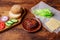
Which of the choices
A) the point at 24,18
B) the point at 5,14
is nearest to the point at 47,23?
the point at 24,18

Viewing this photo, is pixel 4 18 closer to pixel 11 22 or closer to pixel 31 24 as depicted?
pixel 11 22

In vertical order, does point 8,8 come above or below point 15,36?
above

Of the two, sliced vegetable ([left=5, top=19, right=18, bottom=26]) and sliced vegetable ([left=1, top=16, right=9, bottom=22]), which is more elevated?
sliced vegetable ([left=1, top=16, right=9, bottom=22])

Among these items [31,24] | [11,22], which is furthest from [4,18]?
[31,24]

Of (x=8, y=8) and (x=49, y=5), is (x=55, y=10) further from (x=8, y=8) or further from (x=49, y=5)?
(x=8, y=8)

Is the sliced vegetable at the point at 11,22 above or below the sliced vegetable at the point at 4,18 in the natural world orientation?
below

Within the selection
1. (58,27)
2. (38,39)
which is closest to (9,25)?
(38,39)

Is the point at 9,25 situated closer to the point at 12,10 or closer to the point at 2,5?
the point at 12,10

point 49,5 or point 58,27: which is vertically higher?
point 49,5

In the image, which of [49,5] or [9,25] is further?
[49,5]
